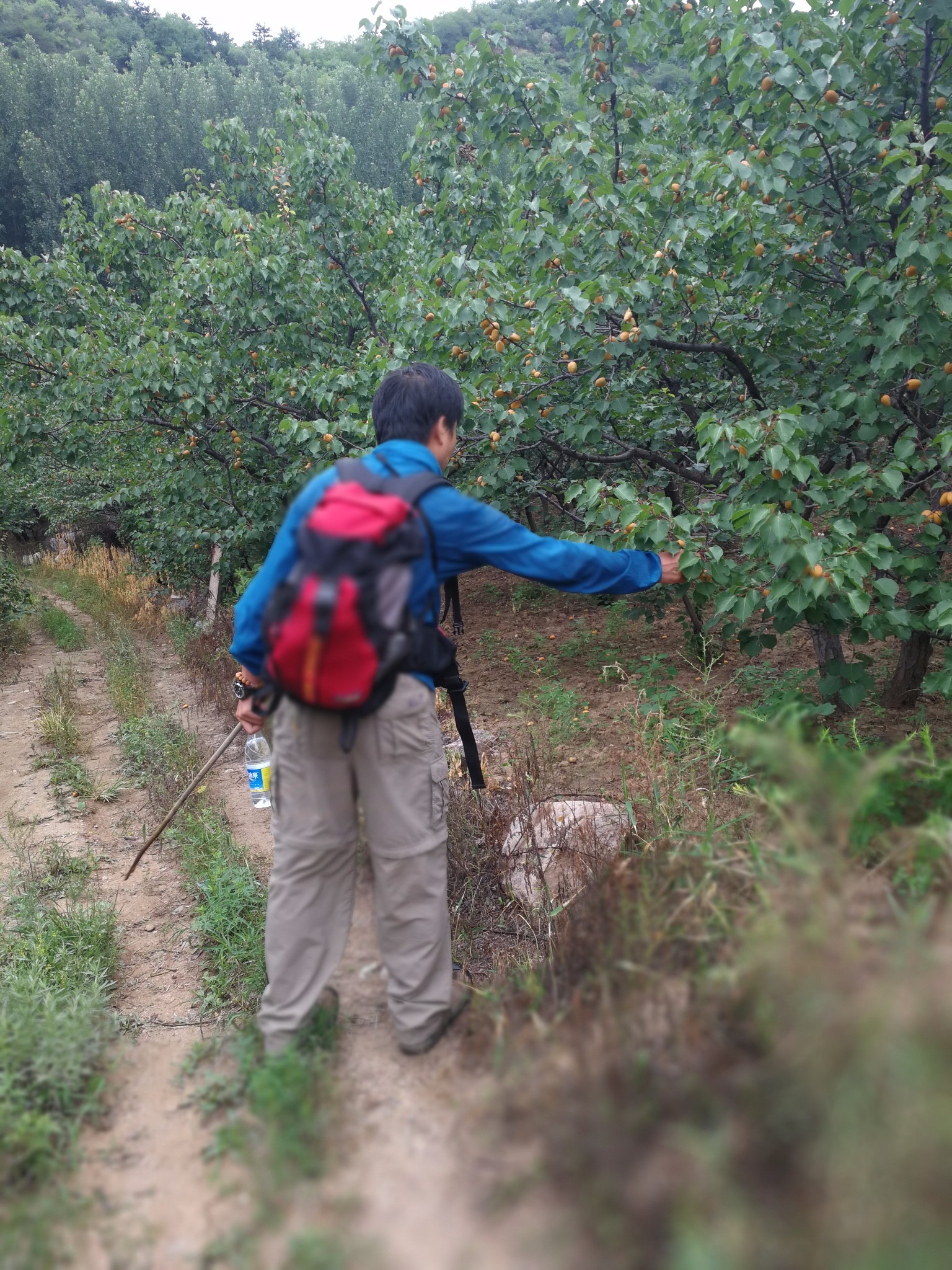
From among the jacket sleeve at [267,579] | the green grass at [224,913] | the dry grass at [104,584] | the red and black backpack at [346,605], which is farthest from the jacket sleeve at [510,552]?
the dry grass at [104,584]

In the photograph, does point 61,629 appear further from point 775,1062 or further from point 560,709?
point 775,1062

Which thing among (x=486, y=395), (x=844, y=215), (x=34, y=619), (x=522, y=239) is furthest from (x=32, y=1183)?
(x=34, y=619)

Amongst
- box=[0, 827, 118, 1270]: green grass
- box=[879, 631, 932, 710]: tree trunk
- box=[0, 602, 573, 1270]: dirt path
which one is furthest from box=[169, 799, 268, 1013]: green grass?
box=[879, 631, 932, 710]: tree trunk

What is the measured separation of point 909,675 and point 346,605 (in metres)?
3.83

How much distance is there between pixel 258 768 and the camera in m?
4.50

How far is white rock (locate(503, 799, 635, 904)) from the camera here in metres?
3.22

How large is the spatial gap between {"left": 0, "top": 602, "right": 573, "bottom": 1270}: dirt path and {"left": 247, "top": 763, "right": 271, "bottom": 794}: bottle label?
3.91 ft

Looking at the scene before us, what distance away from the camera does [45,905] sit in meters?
3.81

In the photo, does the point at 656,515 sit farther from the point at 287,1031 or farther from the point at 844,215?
the point at 287,1031

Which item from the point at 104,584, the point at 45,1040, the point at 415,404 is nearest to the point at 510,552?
the point at 415,404

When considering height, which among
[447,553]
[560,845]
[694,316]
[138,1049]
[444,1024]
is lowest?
[138,1049]

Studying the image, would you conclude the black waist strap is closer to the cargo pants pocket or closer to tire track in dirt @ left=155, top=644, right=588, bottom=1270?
the cargo pants pocket

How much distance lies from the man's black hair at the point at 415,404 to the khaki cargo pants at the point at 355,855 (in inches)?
31.3

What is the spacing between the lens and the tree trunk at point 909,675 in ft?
14.1
